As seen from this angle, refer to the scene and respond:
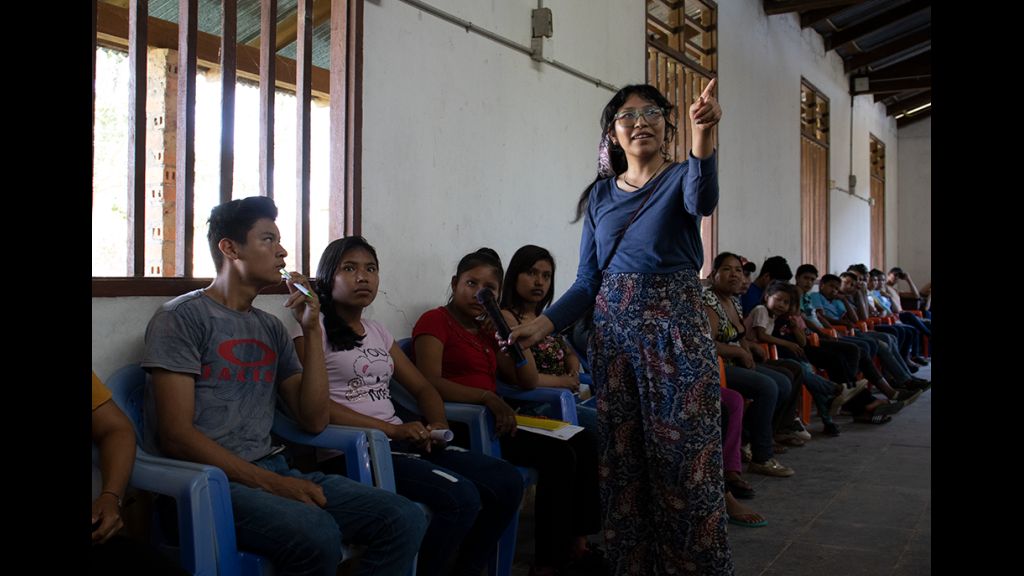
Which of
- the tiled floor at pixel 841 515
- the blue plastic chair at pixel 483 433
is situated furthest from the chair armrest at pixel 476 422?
the tiled floor at pixel 841 515

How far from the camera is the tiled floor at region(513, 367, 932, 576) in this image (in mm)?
2688

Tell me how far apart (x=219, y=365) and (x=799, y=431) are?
3.74 meters

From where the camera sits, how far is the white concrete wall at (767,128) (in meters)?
6.54

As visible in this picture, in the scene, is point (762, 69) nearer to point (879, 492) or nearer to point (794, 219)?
point (794, 219)

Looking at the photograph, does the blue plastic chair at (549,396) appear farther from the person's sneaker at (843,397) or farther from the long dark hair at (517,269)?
the person's sneaker at (843,397)

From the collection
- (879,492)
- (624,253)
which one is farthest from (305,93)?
(879,492)

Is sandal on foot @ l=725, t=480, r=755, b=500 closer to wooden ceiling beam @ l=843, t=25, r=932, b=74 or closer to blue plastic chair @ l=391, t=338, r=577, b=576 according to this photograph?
blue plastic chair @ l=391, t=338, r=577, b=576

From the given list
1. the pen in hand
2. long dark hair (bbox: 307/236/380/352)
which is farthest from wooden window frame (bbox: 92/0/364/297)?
the pen in hand

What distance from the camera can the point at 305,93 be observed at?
2.73 m

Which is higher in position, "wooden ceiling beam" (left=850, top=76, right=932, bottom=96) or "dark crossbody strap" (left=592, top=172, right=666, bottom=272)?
"wooden ceiling beam" (left=850, top=76, right=932, bottom=96)

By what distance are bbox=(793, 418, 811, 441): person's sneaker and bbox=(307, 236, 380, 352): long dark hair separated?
125 inches

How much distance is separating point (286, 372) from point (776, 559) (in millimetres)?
1716

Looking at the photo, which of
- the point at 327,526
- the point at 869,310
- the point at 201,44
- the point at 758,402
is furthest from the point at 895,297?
the point at 327,526

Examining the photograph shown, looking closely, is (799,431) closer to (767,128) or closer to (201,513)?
(767,128)
